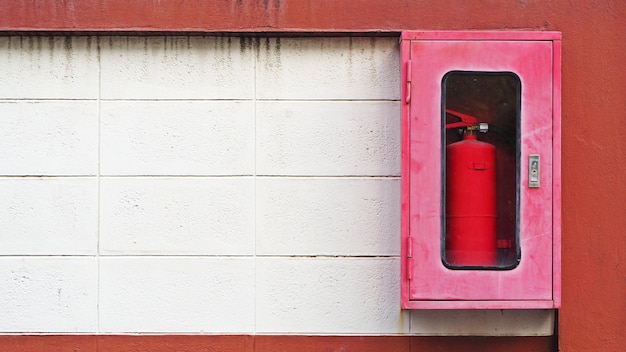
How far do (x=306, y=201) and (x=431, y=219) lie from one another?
588 mm

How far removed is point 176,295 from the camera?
3531 mm

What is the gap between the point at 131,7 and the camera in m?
3.49

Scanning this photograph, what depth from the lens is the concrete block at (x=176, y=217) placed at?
353 centimetres

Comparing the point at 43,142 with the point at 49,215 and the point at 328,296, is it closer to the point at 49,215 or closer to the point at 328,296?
the point at 49,215

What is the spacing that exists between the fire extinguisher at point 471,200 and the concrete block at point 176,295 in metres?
0.93

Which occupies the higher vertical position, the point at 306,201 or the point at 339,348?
the point at 306,201

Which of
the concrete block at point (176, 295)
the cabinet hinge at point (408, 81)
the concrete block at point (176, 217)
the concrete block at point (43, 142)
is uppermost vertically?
the cabinet hinge at point (408, 81)

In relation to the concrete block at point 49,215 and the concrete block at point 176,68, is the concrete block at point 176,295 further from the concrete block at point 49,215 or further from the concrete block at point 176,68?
the concrete block at point 176,68

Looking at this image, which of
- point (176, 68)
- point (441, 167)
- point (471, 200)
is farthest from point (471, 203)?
point (176, 68)

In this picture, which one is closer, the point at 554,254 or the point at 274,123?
the point at 554,254

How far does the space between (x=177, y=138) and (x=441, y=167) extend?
46.8 inches

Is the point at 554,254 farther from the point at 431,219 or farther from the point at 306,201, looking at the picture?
the point at 306,201

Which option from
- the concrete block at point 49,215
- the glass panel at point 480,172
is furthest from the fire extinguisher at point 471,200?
the concrete block at point 49,215
